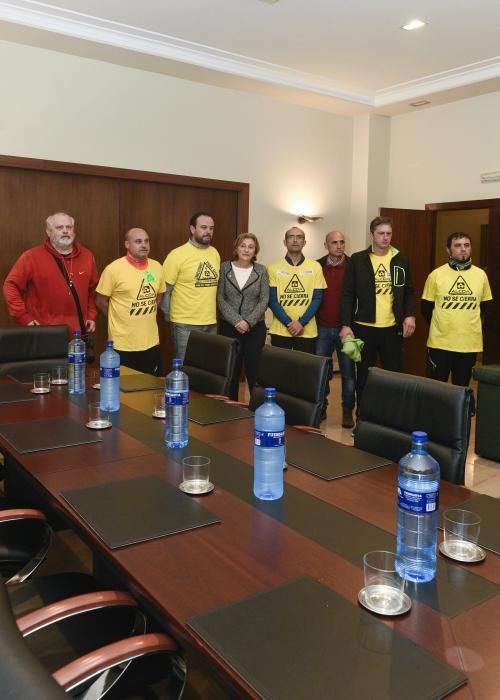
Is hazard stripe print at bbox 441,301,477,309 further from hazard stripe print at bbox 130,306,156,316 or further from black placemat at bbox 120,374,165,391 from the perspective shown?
black placemat at bbox 120,374,165,391

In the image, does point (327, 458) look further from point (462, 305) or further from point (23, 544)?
point (462, 305)

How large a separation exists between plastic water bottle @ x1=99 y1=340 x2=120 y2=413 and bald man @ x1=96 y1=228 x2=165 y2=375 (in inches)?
58.4

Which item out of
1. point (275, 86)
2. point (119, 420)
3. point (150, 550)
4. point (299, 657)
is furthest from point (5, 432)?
point (275, 86)

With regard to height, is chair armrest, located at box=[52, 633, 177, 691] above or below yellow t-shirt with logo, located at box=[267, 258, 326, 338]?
below

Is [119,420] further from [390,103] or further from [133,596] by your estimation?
[390,103]

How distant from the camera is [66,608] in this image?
119cm

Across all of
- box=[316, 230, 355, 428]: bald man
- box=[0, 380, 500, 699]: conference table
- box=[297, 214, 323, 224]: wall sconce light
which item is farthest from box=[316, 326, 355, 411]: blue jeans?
box=[0, 380, 500, 699]: conference table

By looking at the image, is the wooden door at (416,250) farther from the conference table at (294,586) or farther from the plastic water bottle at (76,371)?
the conference table at (294,586)

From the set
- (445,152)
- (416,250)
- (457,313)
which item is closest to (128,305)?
(457,313)

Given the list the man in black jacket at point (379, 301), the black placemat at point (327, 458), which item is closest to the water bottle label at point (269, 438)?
the black placemat at point (327, 458)

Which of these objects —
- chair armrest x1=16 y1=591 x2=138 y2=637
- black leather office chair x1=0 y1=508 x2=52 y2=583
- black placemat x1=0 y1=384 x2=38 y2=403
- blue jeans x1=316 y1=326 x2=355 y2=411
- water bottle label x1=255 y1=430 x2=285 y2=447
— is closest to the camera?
chair armrest x1=16 y1=591 x2=138 y2=637

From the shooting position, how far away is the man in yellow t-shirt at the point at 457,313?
4391 millimetres

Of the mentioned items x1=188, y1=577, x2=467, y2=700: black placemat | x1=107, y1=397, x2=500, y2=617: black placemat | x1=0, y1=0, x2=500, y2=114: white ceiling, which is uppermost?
x1=0, y1=0, x2=500, y2=114: white ceiling

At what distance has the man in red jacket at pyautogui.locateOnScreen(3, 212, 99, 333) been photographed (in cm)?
401
